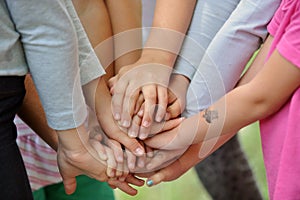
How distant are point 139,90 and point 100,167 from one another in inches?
5.7

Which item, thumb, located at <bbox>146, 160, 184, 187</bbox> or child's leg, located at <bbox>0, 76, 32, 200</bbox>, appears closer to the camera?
child's leg, located at <bbox>0, 76, 32, 200</bbox>

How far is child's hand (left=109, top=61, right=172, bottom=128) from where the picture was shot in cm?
84

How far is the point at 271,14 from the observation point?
0.79 metres

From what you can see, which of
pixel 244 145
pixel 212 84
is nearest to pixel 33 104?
pixel 212 84

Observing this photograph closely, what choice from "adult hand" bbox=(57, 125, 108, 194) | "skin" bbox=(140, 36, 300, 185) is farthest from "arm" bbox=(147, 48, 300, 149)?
"adult hand" bbox=(57, 125, 108, 194)

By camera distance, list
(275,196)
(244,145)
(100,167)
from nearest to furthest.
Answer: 1. (275,196)
2. (100,167)
3. (244,145)

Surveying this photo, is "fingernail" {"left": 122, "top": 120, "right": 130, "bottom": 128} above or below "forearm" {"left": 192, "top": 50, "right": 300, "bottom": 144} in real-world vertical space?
below

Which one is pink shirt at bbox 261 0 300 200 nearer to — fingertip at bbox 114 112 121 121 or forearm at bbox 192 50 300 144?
forearm at bbox 192 50 300 144

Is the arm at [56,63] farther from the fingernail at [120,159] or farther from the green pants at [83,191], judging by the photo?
the green pants at [83,191]

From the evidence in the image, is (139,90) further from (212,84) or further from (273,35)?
(273,35)

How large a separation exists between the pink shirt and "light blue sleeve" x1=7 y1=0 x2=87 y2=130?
29 centimetres

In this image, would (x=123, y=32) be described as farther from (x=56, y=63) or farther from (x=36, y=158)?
(x=36, y=158)

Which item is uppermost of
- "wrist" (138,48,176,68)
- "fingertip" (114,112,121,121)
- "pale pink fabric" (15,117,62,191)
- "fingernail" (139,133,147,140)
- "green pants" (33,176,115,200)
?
"wrist" (138,48,176,68)

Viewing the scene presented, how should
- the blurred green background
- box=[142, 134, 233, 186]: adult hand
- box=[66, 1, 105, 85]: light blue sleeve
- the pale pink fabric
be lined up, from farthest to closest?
the blurred green background
the pale pink fabric
box=[142, 134, 233, 186]: adult hand
box=[66, 1, 105, 85]: light blue sleeve
